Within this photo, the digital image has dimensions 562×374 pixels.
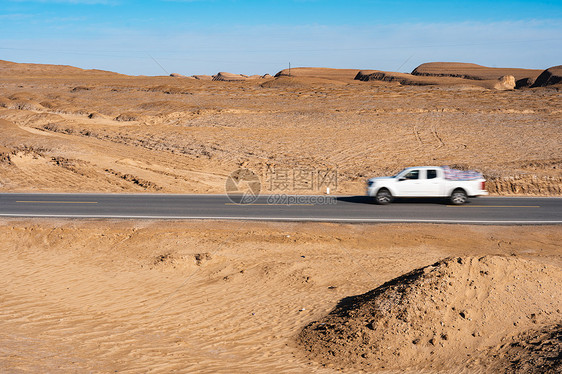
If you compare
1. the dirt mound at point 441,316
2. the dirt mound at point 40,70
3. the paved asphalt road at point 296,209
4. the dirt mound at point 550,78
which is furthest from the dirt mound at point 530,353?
the dirt mound at point 40,70

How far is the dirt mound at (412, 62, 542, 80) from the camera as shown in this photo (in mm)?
129250

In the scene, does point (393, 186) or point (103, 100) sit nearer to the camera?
point (393, 186)

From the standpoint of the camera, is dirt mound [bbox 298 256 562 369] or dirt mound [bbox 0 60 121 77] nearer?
dirt mound [bbox 298 256 562 369]

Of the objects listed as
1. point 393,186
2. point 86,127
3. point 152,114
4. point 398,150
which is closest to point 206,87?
point 152,114

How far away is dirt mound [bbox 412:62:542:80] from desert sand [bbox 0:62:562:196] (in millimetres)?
78455

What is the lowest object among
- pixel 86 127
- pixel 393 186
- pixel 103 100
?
pixel 393 186

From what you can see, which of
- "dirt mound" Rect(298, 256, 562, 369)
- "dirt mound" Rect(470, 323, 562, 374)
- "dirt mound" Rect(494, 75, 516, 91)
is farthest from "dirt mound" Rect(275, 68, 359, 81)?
"dirt mound" Rect(470, 323, 562, 374)

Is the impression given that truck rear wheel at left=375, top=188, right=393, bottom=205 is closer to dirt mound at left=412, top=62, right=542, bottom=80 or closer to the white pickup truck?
the white pickup truck

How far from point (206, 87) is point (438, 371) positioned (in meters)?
64.1

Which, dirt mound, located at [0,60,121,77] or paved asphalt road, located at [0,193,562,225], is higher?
dirt mound, located at [0,60,121,77]

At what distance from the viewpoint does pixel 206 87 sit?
68500 millimetres

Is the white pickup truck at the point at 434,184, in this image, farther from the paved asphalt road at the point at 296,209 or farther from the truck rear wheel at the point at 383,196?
the paved asphalt road at the point at 296,209

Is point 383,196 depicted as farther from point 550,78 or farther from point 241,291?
point 550,78

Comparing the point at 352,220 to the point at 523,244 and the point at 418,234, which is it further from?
the point at 523,244
